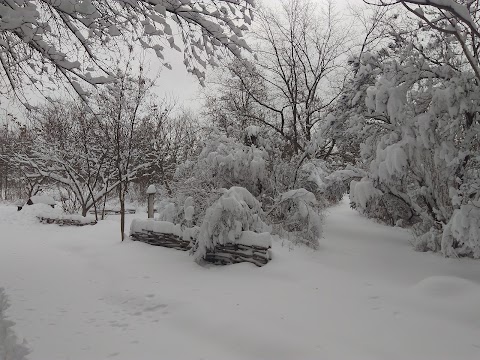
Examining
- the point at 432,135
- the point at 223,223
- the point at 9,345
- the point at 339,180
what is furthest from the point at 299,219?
the point at 9,345

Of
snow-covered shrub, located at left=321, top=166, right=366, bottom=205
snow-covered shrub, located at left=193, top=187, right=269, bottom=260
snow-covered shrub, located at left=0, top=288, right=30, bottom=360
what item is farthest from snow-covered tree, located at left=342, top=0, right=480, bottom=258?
snow-covered shrub, located at left=0, top=288, right=30, bottom=360

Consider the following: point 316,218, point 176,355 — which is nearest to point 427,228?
point 316,218

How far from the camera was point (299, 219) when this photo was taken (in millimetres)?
7309

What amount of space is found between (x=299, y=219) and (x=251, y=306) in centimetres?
340

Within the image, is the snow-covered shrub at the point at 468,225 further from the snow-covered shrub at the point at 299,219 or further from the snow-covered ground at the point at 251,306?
the snow-covered shrub at the point at 299,219

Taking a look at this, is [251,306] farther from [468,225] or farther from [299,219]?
[299,219]

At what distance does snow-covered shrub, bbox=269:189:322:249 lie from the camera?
22.3ft

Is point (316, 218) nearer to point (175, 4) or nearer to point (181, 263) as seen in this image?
point (181, 263)

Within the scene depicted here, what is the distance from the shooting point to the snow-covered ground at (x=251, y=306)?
316 centimetres

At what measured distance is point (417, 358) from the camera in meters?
2.91

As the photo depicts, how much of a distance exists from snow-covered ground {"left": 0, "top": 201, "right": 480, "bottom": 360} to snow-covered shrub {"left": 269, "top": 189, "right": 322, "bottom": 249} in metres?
0.40

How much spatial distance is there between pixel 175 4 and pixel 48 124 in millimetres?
14944

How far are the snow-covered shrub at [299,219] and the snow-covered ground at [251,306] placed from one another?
15.9 inches

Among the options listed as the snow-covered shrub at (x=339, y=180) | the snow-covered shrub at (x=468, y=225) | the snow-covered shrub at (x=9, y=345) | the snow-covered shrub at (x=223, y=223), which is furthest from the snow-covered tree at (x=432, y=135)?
the snow-covered shrub at (x=9, y=345)
